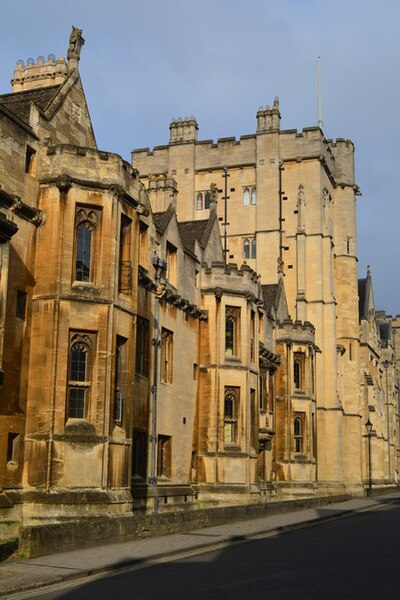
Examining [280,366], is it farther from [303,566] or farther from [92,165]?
[303,566]

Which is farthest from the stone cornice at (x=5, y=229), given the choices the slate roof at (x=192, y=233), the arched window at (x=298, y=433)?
the arched window at (x=298, y=433)

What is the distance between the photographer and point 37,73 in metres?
43.9

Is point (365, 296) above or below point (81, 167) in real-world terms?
above

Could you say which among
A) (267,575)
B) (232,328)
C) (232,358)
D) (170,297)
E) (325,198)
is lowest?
(267,575)

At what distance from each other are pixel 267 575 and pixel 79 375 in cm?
947

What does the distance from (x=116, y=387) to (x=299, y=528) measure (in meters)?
8.27

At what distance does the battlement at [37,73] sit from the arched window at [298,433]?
23.9 m

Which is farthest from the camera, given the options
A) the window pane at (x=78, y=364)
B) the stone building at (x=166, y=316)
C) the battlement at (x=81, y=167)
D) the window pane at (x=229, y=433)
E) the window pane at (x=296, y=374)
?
the window pane at (x=296, y=374)

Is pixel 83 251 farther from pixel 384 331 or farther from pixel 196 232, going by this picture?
pixel 384 331

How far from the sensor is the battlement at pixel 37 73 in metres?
42.6

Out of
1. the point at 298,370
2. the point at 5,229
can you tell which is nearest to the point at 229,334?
the point at 298,370

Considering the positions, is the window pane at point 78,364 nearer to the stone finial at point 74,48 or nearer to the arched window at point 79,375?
A: the arched window at point 79,375

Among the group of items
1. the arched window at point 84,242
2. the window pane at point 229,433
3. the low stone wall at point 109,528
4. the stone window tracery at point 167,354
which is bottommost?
the low stone wall at point 109,528

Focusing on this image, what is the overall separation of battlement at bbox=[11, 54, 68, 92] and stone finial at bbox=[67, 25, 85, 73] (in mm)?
14749
